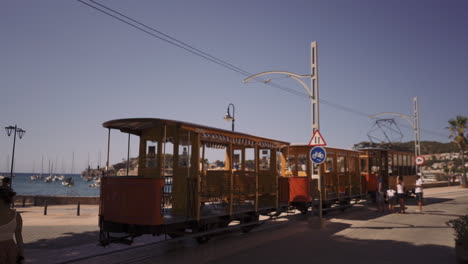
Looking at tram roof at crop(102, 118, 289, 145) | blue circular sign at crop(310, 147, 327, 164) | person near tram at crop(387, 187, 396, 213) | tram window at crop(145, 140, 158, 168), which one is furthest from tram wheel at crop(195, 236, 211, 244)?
person near tram at crop(387, 187, 396, 213)

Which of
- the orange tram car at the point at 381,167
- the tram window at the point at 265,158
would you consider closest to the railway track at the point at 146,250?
the tram window at the point at 265,158

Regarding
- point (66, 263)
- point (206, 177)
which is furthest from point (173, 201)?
point (66, 263)

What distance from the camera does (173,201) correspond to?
385 inches

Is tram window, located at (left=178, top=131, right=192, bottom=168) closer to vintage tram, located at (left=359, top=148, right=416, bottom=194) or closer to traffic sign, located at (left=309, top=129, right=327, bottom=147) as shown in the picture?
traffic sign, located at (left=309, top=129, right=327, bottom=147)

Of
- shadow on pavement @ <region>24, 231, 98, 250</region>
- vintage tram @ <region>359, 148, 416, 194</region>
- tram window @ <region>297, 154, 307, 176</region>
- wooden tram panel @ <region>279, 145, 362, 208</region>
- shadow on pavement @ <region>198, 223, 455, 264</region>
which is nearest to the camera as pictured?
shadow on pavement @ <region>198, 223, 455, 264</region>

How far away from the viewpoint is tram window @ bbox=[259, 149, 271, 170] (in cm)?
1263

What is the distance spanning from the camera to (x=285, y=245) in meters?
9.38

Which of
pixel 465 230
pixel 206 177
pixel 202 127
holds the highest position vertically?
pixel 202 127

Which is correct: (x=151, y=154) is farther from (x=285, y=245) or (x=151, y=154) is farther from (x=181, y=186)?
(x=285, y=245)

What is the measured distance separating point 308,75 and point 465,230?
316 inches

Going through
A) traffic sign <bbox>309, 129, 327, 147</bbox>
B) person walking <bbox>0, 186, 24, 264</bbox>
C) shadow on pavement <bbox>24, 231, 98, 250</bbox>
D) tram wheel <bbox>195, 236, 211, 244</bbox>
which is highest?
traffic sign <bbox>309, 129, 327, 147</bbox>

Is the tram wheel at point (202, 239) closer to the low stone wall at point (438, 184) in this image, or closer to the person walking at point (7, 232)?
the person walking at point (7, 232)

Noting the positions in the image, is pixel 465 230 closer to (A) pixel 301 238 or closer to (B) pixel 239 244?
(A) pixel 301 238

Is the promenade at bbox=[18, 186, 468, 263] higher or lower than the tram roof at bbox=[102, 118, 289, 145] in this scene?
lower
